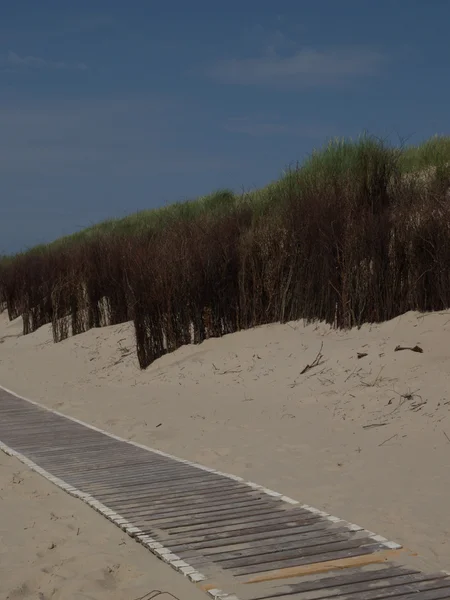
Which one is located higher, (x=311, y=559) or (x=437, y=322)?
(x=437, y=322)

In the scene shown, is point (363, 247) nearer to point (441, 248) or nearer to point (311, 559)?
point (441, 248)

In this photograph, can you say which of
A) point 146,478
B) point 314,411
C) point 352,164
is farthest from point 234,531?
point 352,164

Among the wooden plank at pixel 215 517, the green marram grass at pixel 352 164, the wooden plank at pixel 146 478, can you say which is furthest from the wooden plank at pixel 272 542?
the green marram grass at pixel 352 164

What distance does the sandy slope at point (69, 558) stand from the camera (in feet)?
12.5

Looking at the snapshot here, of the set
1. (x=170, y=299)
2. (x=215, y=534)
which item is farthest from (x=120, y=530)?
(x=170, y=299)

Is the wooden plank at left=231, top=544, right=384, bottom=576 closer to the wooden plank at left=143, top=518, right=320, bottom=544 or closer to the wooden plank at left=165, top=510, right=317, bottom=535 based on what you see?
the wooden plank at left=143, top=518, right=320, bottom=544

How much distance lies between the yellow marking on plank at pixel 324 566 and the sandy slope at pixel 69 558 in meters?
0.35

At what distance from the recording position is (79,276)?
1703 centimetres

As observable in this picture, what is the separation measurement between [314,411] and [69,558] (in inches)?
172

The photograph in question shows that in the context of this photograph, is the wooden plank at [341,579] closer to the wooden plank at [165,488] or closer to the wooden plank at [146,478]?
the wooden plank at [165,488]

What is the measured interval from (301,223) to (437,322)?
9.09ft

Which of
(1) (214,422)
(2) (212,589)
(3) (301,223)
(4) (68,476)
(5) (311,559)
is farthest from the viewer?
(3) (301,223)

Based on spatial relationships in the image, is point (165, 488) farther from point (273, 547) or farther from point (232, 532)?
point (273, 547)

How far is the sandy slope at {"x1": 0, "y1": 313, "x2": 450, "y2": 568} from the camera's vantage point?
548 cm
